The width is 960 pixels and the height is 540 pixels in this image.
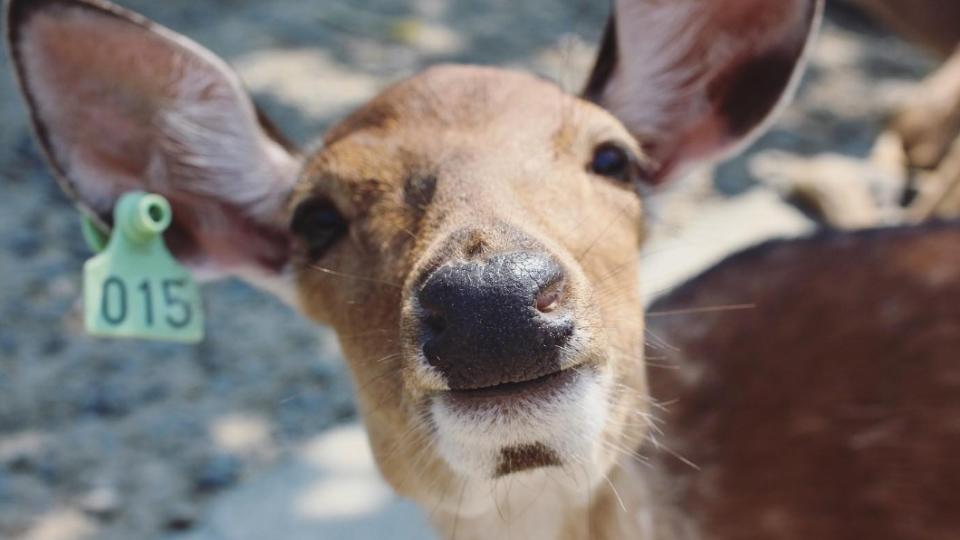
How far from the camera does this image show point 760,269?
3709 millimetres

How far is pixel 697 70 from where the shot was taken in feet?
9.92

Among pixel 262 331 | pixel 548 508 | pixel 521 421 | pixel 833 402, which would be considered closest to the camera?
pixel 521 421

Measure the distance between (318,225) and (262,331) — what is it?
246 centimetres

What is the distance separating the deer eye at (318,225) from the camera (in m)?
2.72

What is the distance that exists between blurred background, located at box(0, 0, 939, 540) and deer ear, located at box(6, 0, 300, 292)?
2.90 feet

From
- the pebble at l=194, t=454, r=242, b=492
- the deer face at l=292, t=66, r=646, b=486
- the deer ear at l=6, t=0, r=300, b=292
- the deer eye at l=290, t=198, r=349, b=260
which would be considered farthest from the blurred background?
the deer ear at l=6, t=0, r=300, b=292

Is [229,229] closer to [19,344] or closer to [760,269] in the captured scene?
[760,269]

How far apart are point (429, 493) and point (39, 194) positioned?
4086 mm

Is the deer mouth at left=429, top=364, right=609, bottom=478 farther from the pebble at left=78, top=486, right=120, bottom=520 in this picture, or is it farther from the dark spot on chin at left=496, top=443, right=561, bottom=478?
the pebble at left=78, top=486, right=120, bottom=520

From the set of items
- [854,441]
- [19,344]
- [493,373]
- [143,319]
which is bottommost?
[19,344]

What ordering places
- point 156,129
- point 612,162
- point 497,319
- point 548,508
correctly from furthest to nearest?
point 156,129 → point 612,162 → point 548,508 → point 497,319

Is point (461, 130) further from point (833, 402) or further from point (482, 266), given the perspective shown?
point (833, 402)

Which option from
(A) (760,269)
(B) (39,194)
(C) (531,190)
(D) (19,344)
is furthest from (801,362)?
(B) (39,194)

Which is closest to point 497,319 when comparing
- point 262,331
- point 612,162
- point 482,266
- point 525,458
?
point 482,266
